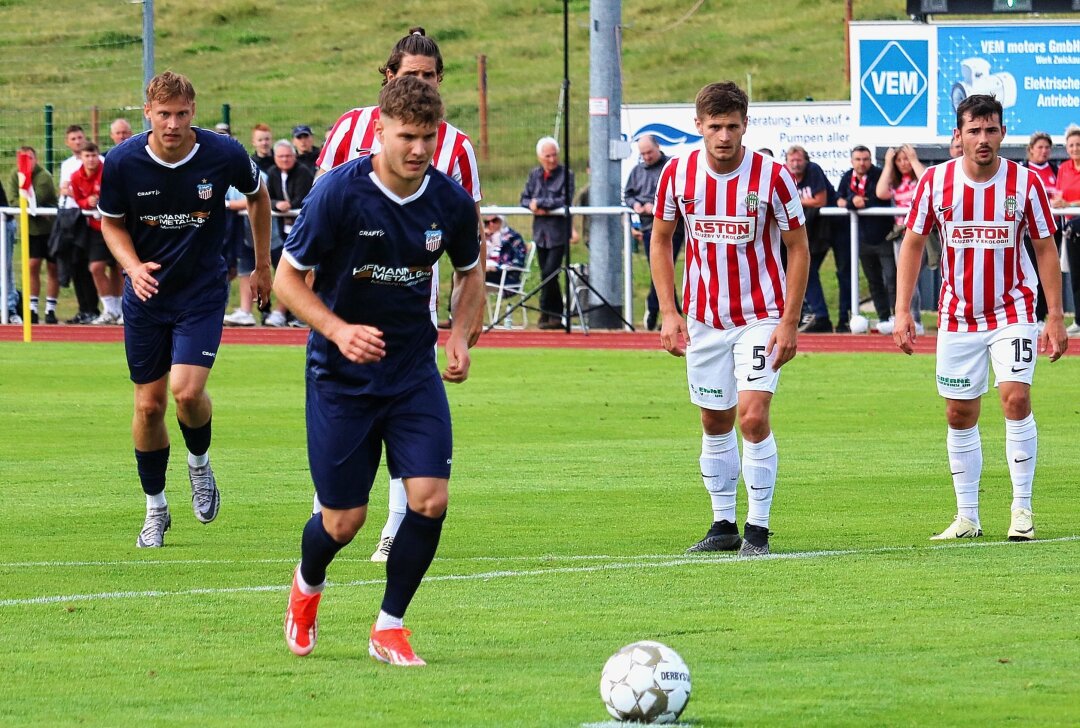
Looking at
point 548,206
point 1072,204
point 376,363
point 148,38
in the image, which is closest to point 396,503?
point 376,363

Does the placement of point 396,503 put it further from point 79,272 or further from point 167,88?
point 79,272

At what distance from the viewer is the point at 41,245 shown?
23531 millimetres

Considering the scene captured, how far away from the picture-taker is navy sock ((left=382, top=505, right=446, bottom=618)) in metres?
6.60

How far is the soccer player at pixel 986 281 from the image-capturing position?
9367mm

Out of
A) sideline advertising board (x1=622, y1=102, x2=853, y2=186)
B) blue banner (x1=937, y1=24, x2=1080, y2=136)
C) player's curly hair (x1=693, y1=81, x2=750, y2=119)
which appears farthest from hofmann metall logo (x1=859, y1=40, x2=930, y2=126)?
player's curly hair (x1=693, y1=81, x2=750, y2=119)

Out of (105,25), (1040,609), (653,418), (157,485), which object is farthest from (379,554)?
(105,25)

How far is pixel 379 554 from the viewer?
896 cm

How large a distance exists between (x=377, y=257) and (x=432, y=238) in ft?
0.65

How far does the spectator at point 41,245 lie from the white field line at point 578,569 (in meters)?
15.6

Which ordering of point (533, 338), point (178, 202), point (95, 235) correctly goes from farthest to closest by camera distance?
point (95, 235), point (533, 338), point (178, 202)

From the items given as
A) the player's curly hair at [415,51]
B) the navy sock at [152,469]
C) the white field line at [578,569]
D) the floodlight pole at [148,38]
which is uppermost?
the floodlight pole at [148,38]

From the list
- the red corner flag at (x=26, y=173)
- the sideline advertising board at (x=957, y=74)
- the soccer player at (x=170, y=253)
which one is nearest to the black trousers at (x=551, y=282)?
the sideline advertising board at (x=957, y=74)

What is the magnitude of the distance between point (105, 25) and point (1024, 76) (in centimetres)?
1615

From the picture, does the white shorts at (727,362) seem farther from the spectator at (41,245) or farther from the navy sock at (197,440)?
the spectator at (41,245)
